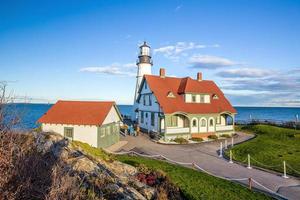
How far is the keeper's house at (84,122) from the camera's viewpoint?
21922 millimetres

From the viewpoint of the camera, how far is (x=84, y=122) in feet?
72.4

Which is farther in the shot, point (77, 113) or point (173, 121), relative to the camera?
point (173, 121)

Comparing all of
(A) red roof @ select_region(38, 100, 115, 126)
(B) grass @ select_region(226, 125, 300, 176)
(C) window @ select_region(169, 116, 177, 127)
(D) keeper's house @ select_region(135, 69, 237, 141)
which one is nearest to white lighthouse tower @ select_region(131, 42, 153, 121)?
(D) keeper's house @ select_region(135, 69, 237, 141)

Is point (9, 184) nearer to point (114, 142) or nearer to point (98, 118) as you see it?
point (98, 118)

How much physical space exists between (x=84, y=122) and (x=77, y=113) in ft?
6.38

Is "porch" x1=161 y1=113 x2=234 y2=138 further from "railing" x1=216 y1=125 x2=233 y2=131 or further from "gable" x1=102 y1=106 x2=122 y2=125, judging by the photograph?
"gable" x1=102 y1=106 x2=122 y2=125

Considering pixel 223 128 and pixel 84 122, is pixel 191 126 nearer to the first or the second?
pixel 223 128

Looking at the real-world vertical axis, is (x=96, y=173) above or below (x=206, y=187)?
above

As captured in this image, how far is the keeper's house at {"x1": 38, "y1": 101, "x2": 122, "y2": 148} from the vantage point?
863 inches

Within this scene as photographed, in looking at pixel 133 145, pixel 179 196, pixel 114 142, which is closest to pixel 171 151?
pixel 133 145

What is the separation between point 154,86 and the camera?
101ft

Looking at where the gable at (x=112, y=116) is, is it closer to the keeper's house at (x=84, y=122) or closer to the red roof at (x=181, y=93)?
the keeper's house at (x=84, y=122)

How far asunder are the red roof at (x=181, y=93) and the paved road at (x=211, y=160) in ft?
15.6

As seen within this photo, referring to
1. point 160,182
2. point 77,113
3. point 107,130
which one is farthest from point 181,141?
point 160,182
